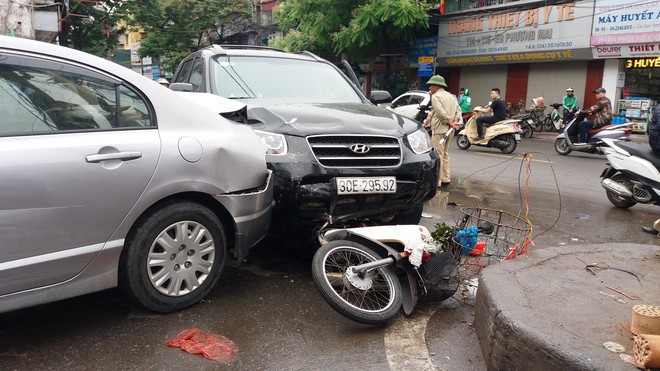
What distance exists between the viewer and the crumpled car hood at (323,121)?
3912 millimetres

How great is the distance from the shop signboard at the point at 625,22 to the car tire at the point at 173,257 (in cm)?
1672

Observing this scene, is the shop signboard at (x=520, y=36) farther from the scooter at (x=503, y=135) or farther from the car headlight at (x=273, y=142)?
the car headlight at (x=273, y=142)

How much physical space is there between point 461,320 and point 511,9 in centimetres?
1977

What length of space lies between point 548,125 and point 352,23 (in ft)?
27.7

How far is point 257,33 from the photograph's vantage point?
3584 centimetres

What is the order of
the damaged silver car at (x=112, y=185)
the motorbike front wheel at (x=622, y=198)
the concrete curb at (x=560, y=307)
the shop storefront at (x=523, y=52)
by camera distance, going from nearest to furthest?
the concrete curb at (x=560, y=307) < the damaged silver car at (x=112, y=185) < the motorbike front wheel at (x=622, y=198) < the shop storefront at (x=523, y=52)

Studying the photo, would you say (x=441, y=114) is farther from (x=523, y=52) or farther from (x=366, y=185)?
(x=523, y=52)

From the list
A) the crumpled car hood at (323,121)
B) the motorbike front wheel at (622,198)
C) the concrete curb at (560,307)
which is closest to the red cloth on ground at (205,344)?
the concrete curb at (560,307)

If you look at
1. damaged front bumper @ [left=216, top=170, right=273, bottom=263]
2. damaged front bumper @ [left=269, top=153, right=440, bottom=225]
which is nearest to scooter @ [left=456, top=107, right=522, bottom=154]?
damaged front bumper @ [left=269, top=153, right=440, bottom=225]

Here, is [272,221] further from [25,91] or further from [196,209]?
[25,91]

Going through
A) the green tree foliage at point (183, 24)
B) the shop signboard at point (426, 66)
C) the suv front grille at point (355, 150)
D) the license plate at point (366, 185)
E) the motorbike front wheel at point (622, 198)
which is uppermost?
the green tree foliage at point (183, 24)

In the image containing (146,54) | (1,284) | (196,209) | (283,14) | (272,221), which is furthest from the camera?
(146,54)

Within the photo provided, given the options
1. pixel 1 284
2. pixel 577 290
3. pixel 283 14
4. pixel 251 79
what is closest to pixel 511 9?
pixel 283 14

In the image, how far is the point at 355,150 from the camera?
389 cm
